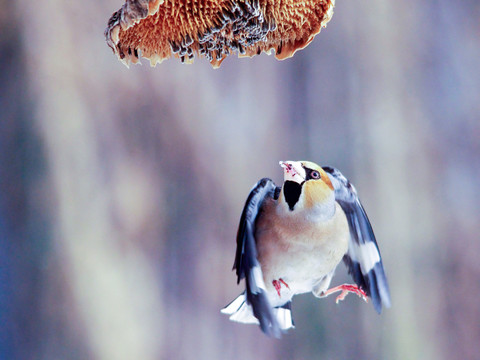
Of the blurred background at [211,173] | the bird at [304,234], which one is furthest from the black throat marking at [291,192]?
the blurred background at [211,173]

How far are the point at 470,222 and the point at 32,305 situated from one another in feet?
2.71

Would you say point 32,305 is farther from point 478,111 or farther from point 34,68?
point 478,111

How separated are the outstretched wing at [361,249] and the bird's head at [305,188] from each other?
4cm

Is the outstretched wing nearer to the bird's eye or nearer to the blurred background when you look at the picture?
the bird's eye

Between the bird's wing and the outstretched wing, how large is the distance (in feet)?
0.35

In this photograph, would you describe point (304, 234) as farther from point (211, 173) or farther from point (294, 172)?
point (211, 173)

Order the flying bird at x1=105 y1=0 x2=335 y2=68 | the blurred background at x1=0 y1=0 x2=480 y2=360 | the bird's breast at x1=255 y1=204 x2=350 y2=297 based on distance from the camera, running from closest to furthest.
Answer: the flying bird at x1=105 y1=0 x2=335 y2=68, the bird's breast at x1=255 y1=204 x2=350 y2=297, the blurred background at x1=0 y1=0 x2=480 y2=360

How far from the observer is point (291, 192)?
20.4 inches

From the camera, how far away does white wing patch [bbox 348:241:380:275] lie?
0.54 metres

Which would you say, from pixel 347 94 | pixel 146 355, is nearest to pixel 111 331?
pixel 146 355

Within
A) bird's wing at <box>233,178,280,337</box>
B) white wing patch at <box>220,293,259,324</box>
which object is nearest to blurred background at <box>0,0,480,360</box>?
white wing patch at <box>220,293,259,324</box>

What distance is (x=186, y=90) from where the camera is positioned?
0.96 meters

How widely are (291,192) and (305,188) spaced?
0.05 ft

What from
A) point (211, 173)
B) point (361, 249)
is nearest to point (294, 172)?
point (361, 249)
